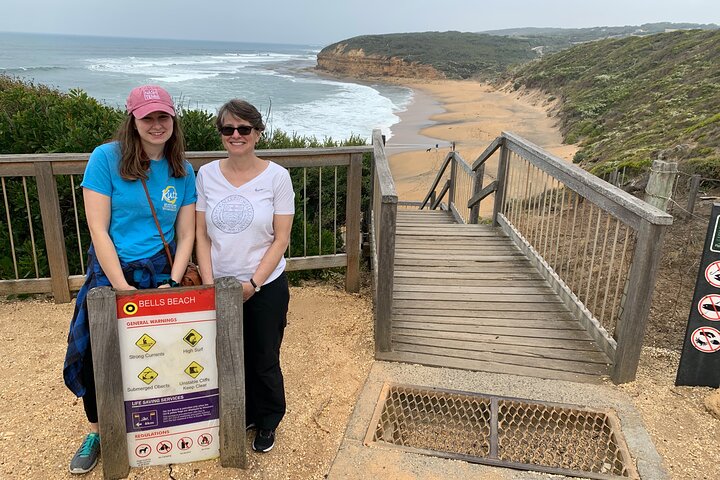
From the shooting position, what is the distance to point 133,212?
93.7 inches

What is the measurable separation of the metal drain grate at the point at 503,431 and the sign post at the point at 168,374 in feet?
2.77

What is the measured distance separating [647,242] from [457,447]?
5.21ft

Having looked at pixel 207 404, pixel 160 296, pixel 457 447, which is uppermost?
pixel 160 296

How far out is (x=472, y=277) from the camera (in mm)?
4859

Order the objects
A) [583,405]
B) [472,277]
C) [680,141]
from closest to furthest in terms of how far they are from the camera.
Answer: [583,405]
[472,277]
[680,141]

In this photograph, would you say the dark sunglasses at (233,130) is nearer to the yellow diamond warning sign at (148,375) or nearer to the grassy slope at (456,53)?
the yellow diamond warning sign at (148,375)

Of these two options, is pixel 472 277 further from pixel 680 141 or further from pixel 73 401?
pixel 680 141

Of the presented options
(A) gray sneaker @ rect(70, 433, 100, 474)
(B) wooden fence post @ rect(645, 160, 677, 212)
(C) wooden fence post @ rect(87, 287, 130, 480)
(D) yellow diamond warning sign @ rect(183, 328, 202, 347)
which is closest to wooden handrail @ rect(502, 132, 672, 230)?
(B) wooden fence post @ rect(645, 160, 677, 212)

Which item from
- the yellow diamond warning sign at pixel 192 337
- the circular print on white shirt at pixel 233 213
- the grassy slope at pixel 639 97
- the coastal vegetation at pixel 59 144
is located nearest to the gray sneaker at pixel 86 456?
the yellow diamond warning sign at pixel 192 337

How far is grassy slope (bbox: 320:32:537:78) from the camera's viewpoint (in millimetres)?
72000

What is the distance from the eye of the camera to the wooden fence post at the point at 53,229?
4.05 meters

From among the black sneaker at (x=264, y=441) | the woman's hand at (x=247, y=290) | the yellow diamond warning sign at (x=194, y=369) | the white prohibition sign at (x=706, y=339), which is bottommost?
the black sneaker at (x=264, y=441)

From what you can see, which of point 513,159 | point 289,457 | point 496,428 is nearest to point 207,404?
point 289,457

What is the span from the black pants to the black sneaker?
0.10 feet
